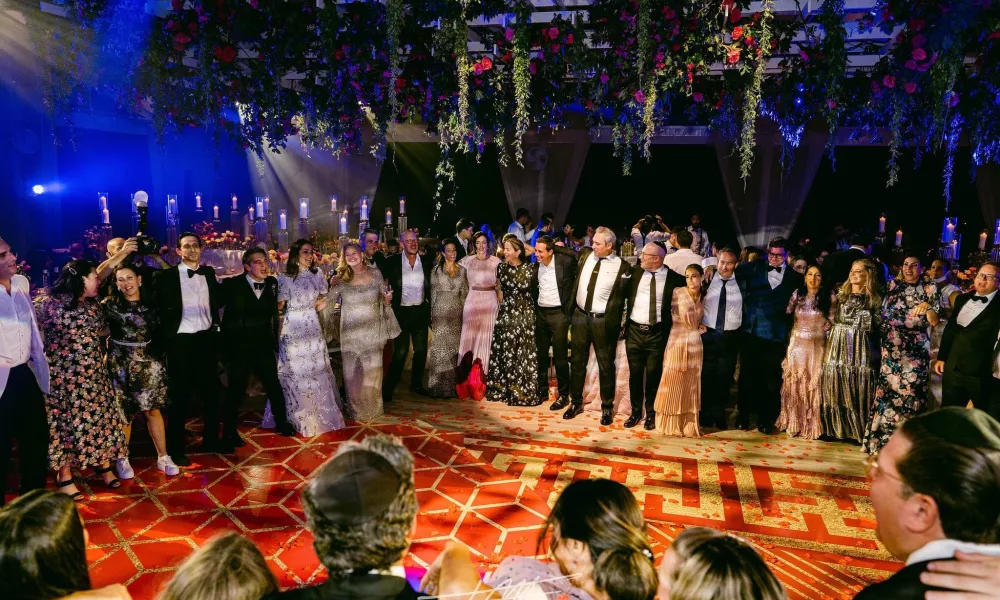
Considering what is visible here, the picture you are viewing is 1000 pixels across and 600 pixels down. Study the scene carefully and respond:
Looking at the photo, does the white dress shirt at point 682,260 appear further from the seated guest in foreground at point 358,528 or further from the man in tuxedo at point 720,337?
the seated guest in foreground at point 358,528

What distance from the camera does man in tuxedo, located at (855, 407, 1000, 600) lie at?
41.5 inches

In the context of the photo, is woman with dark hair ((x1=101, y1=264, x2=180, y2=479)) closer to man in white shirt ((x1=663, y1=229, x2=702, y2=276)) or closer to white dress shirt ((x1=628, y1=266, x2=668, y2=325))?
white dress shirt ((x1=628, y1=266, x2=668, y2=325))

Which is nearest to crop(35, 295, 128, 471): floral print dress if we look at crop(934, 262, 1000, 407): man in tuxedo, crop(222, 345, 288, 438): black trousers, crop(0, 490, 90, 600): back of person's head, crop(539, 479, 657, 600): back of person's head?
crop(222, 345, 288, 438): black trousers

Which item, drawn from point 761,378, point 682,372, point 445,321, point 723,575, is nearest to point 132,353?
point 445,321

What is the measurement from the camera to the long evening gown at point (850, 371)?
4.78 m

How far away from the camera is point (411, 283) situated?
5918mm

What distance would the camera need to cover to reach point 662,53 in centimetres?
437

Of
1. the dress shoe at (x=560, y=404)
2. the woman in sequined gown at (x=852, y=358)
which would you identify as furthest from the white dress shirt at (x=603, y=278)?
the woman in sequined gown at (x=852, y=358)

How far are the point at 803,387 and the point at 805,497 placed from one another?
4.13 ft

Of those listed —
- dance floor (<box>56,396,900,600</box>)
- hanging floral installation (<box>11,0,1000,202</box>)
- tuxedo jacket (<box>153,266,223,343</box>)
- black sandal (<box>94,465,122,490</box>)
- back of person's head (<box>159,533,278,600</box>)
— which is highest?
hanging floral installation (<box>11,0,1000,202</box>)

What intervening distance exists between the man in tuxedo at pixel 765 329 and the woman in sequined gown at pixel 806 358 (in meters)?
0.08

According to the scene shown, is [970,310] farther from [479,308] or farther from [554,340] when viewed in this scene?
[479,308]

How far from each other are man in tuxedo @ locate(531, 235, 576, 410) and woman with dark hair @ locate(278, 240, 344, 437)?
75.2 inches

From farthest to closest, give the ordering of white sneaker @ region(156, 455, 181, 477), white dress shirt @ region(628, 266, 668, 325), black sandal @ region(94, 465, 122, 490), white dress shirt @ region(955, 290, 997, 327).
Answer: white dress shirt @ region(628, 266, 668, 325) < white dress shirt @ region(955, 290, 997, 327) < white sneaker @ region(156, 455, 181, 477) < black sandal @ region(94, 465, 122, 490)
